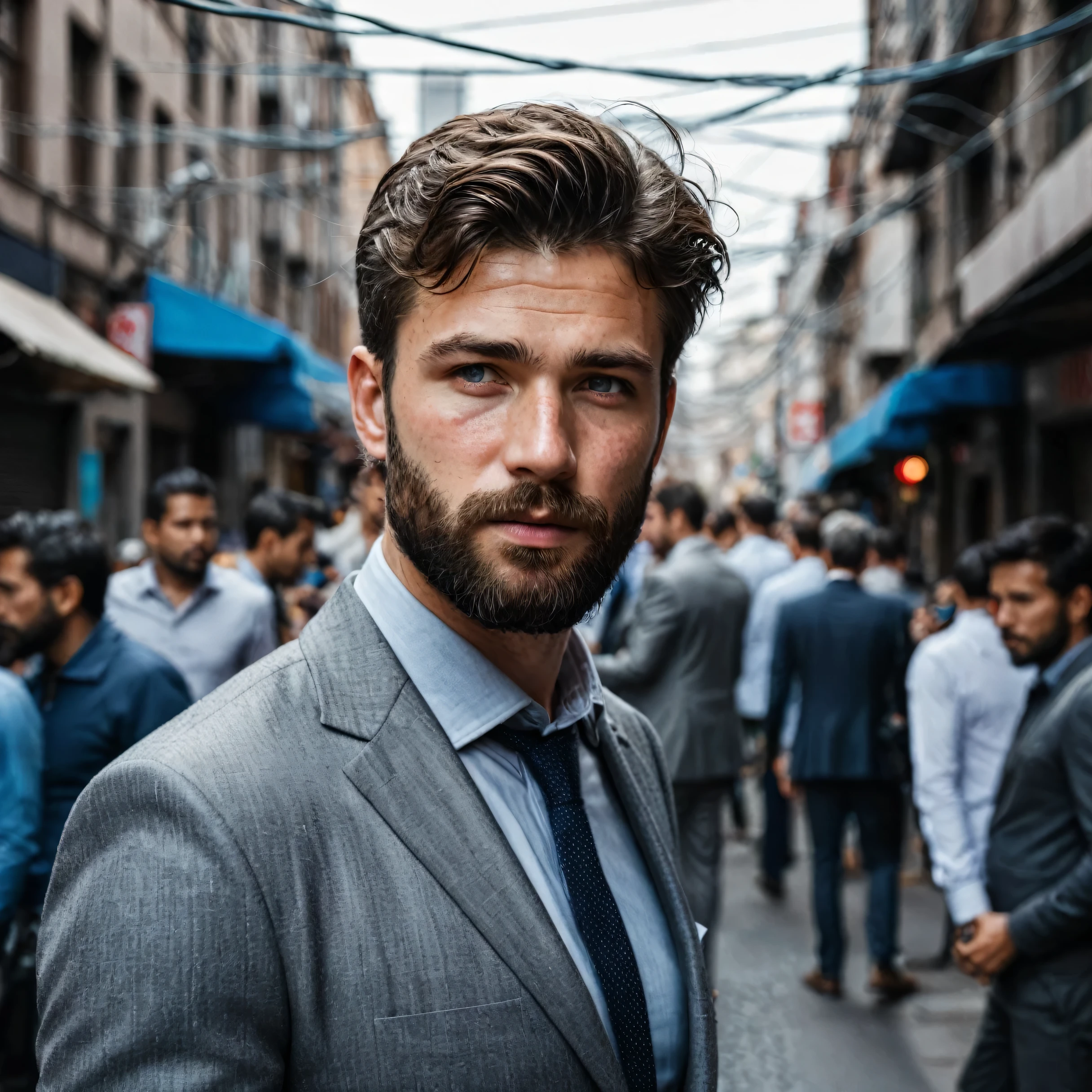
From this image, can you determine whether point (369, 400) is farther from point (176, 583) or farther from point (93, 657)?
point (176, 583)

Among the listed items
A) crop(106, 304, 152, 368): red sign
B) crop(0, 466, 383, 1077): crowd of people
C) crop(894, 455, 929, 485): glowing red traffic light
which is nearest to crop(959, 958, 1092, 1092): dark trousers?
crop(0, 466, 383, 1077): crowd of people

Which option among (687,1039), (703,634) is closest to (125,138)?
(703,634)

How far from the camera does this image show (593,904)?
1.59 m

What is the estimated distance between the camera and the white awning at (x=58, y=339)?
332 inches

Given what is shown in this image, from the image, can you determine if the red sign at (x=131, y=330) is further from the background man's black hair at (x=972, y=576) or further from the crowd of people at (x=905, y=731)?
the background man's black hair at (x=972, y=576)

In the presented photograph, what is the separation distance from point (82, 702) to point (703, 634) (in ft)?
10.1

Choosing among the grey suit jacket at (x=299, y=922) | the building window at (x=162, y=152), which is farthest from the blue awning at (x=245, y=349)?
the grey suit jacket at (x=299, y=922)

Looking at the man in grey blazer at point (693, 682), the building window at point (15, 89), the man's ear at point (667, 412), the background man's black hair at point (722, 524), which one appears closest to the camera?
the man's ear at point (667, 412)

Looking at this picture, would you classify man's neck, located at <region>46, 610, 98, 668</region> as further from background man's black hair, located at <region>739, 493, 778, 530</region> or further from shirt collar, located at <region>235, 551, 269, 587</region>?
background man's black hair, located at <region>739, 493, 778, 530</region>

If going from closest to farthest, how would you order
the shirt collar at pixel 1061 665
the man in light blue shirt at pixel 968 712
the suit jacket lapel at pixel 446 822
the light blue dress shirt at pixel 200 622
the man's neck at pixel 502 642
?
the suit jacket lapel at pixel 446 822 → the man's neck at pixel 502 642 → the shirt collar at pixel 1061 665 → the man in light blue shirt at pixel 968 712 → the light blue dress shirt at pixel 200 622

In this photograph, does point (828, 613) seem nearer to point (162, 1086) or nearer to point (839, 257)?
point (162, 1086)

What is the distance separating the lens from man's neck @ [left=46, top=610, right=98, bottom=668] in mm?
4129

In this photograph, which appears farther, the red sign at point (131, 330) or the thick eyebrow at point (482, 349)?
the red sign at point (131, 330)

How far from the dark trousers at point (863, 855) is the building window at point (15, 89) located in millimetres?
9498
